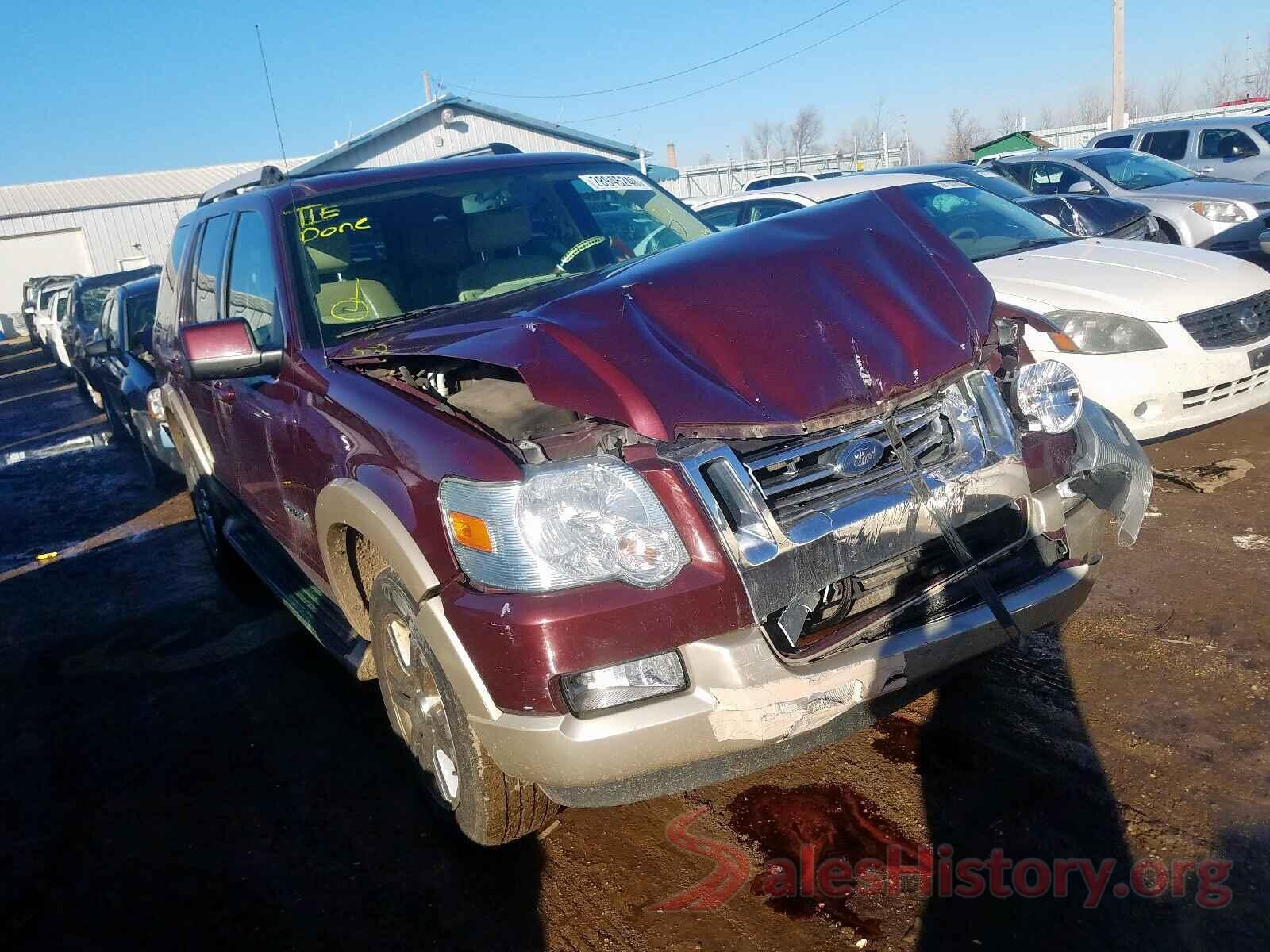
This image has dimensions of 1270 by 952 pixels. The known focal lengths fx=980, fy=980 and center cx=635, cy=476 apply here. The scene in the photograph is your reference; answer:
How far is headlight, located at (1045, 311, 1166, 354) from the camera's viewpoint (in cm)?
494

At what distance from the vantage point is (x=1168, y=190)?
36.1 ft

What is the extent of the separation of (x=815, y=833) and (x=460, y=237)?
2.54 metres

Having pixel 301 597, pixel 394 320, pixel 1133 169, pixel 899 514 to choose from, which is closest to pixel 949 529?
pixel 899 514

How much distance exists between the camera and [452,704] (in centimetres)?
258

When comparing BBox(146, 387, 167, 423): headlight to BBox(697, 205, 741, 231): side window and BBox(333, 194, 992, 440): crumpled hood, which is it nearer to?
BBox(333, 194, 992, 440): crumpled hood

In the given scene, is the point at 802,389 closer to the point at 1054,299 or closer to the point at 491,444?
the point at 491,444

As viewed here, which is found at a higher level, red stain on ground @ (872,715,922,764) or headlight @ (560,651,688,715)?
headlight @ (560,651,688,715)

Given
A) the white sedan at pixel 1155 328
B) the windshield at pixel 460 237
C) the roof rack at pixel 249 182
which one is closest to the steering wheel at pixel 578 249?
the windshield at pixel 460 237

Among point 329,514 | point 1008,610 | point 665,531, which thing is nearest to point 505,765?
point 665,531

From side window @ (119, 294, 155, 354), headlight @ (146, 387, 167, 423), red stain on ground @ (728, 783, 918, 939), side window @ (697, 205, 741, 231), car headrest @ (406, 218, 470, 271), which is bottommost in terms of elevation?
red stain on ground @ (728, 783, 918, 939)

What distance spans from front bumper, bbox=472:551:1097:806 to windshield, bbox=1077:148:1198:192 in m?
11.1

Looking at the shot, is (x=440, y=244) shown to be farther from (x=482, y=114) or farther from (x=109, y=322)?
(x=482, y=114)

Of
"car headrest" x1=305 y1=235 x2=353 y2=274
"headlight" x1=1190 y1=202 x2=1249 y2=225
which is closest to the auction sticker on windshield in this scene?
"car headrest" x1=305 y1=235 x2=353 y2=274

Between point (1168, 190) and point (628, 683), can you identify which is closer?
point (628, 683)
